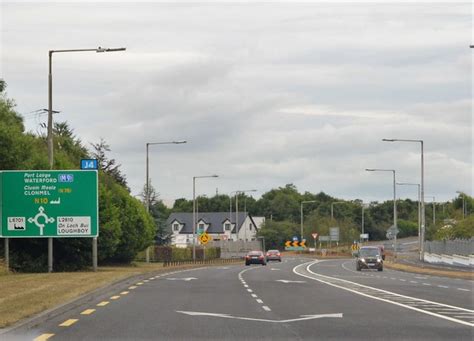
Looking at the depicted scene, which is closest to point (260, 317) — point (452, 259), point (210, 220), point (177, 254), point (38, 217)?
point (38, 217)

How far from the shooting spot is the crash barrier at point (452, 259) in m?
66.7

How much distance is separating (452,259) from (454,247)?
1042mm

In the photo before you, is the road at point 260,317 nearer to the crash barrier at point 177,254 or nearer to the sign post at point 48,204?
the sign post at point 48,204

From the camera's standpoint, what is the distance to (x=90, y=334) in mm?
14609

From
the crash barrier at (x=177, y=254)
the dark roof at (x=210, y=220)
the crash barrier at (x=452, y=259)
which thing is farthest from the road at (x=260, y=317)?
the dark roof at (x=210, y=220)

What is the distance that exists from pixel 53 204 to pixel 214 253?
60892 millimetres

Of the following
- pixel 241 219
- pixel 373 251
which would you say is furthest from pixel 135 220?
pixel 241 219

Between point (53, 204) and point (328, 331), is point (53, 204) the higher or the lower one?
the higher one

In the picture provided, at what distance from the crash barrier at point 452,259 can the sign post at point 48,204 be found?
34479mm

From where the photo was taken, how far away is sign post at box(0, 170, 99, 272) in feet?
127

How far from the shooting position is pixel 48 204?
39.1 metres

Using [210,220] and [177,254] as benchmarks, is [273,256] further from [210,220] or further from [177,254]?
[210,220]

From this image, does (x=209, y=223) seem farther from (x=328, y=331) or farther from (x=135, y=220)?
(x=328, y=331)

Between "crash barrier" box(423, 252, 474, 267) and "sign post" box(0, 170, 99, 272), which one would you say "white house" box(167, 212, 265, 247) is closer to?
"crash barrier" box(423, 252, 474, 267)
